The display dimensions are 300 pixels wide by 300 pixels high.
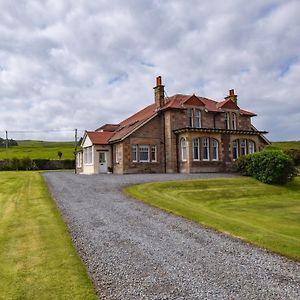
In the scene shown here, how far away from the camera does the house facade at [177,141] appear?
1339 inches

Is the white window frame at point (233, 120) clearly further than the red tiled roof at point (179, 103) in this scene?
Yes

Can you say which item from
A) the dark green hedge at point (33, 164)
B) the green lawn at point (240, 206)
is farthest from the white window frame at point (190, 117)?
the dark green hedge at point (33, 164)

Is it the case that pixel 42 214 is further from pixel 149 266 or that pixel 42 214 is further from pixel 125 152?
pixel 125 152

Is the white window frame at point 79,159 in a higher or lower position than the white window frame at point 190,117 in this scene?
lower

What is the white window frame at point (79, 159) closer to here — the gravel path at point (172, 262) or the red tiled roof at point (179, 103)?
the red tiled roof at point (179, 103)

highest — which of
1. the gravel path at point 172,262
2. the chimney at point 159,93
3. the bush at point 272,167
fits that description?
the chimney at point 159,93

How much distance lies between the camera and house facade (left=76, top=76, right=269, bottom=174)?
3400 cm

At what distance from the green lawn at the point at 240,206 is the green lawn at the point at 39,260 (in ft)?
15.2

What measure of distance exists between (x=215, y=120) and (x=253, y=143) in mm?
4892

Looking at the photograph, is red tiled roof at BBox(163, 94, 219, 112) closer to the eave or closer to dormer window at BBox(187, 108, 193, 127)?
dormer window at BBox(187, 108, 193, 127)

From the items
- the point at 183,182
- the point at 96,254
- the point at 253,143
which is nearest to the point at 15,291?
the point at 96,254

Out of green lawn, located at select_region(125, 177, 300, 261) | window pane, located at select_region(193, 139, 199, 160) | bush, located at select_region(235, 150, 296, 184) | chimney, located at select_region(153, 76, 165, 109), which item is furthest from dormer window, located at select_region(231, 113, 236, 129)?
green lawn, located at select_region(125, 177, 300, 261)

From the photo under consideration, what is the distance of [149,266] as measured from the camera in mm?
7164

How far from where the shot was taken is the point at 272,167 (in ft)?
92.8
